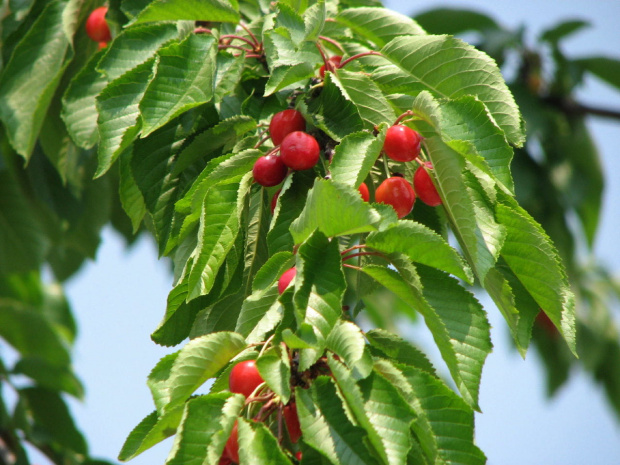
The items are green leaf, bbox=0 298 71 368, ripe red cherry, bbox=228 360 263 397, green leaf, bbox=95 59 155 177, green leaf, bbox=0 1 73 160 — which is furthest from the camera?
green leaf, bbox=0 298 71 368

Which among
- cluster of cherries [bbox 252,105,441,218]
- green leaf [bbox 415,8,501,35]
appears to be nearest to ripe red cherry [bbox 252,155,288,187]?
cluster of cherries [bbox 252,105,441,218]

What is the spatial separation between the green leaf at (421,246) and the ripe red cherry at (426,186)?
200 millimetres

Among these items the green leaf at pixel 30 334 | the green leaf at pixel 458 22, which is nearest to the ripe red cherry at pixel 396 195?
the green leaf at pixel 30 334

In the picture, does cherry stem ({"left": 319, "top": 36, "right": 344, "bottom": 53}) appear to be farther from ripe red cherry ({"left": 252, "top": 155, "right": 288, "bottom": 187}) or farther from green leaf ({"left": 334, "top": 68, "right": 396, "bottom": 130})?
ripe red cherry ({"left": 252, "top": 155, "right": 288, "bottom": 187})

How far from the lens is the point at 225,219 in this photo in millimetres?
1213

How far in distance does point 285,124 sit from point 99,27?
849 millimetres

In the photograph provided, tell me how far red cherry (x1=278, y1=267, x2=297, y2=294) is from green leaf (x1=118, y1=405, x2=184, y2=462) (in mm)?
222

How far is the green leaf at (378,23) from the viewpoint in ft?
5.40

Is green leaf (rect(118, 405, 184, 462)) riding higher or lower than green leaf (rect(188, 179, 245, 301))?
lower

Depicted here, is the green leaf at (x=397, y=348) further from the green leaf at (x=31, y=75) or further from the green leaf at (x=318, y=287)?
the green leaf at (x=31, y=75)

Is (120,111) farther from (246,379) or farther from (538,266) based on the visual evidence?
(538,266)

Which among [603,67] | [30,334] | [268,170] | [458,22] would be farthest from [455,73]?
[603,67]

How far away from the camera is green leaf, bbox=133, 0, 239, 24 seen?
1.48 metres

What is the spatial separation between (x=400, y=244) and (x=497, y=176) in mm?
200
